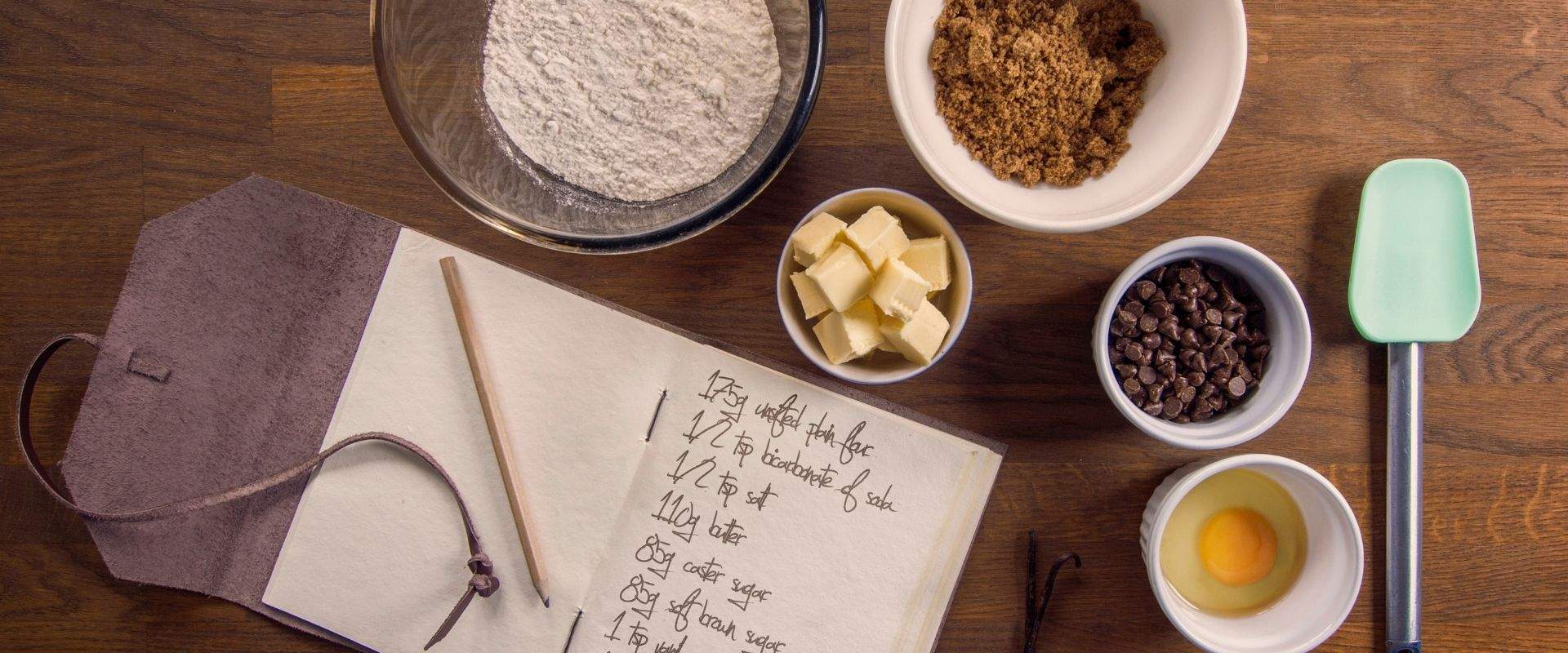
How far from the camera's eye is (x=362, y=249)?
86cm

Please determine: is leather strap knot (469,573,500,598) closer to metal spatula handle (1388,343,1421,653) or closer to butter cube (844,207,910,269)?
butter cube (844,207,910,269)

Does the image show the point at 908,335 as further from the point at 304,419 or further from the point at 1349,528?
the point at 304,419

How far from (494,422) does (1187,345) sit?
695 mm

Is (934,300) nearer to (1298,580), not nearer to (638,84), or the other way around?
(638,84)

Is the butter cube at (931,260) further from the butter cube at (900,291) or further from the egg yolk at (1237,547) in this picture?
the egg yolk at (1237,547)

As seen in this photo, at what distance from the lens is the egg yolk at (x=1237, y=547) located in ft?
2.62

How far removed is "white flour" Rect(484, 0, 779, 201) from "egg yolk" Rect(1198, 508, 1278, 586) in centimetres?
61

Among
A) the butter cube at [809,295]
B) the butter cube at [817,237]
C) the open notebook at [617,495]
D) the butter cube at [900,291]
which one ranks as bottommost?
the open notebook at [617,495]

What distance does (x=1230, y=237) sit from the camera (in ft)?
2.71

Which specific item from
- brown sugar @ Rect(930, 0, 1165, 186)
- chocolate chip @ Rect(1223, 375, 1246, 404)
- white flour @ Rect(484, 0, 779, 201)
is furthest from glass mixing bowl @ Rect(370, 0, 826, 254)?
chocolate chip @ Rect(1223, 375, 1246, 404)

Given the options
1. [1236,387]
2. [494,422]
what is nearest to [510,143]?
[494,422]

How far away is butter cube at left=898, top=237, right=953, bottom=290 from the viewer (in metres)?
0.73

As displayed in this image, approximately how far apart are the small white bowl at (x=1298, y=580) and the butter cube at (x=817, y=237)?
0.40m

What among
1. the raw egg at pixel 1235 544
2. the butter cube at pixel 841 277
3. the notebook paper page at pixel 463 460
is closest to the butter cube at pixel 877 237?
the butter cube at pixel 841 277
